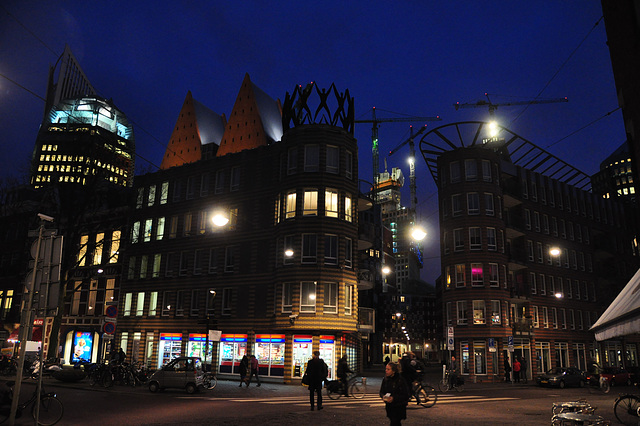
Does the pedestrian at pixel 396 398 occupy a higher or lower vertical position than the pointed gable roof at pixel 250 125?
lower

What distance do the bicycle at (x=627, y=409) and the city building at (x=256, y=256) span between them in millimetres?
18676

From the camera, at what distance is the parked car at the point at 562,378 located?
109 feet

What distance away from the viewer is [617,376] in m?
36.1

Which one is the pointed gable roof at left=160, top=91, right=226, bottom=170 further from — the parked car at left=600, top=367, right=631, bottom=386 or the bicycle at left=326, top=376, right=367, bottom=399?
the parked car at left=600, top=367, right=631, bottom=386

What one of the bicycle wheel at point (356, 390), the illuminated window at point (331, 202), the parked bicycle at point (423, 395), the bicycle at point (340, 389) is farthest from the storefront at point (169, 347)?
the parked bicycle at point (423, 395)

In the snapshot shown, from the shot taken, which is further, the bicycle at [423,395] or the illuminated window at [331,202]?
the illuminated window at [331,202]

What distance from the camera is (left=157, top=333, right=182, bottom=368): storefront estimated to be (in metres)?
38.7

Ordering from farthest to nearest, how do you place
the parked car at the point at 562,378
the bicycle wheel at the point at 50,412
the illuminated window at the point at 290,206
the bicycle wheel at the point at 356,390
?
the illuminated window at the point at 290,206 < the parked car at the point at 562,378 < the bicycle wheel at the point at 356,390 < the bicycle wheel at the point at 50,412

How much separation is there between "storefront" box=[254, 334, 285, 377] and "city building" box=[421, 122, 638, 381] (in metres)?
12.5

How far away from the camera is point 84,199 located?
108 ft

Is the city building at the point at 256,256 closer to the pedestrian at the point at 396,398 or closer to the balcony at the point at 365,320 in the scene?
the balcony at the point at 365,320

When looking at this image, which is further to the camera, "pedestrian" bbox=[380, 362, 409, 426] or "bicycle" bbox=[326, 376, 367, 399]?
"bicycle" bbox=[326, 376, 367, 399]

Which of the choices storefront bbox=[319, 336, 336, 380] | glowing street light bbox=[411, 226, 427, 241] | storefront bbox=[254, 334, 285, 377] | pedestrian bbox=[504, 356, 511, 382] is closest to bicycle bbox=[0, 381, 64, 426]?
glowing street light bbox=[411, 226, 427, 241]

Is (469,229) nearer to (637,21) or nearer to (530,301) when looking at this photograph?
(530,301)
